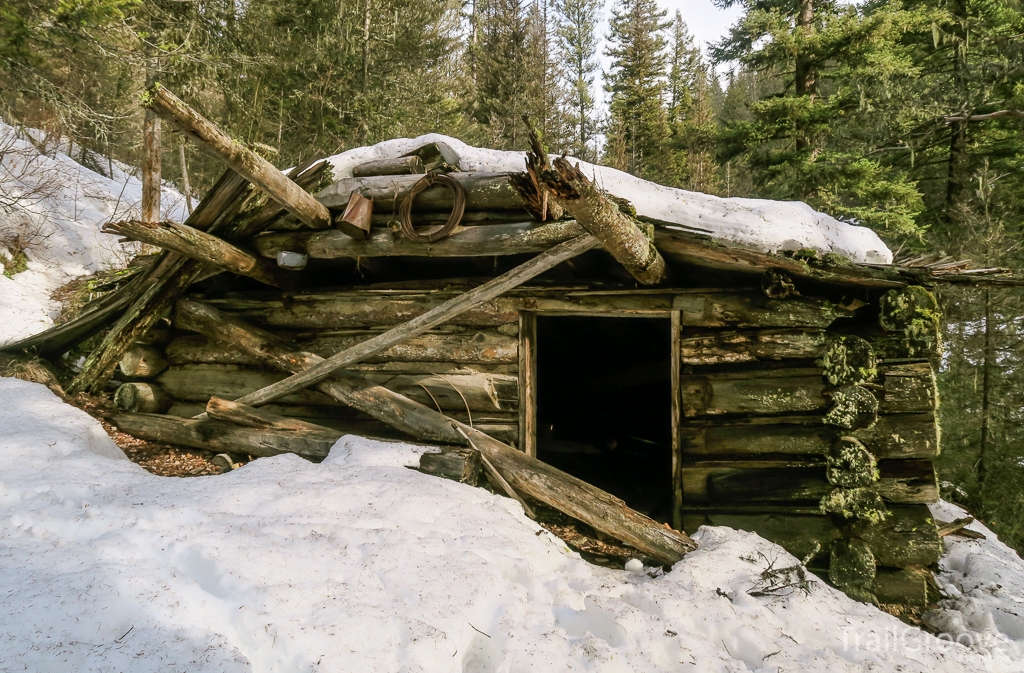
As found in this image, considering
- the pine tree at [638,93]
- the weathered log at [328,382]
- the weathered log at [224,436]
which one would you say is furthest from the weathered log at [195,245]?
the pine tree at [638,93]

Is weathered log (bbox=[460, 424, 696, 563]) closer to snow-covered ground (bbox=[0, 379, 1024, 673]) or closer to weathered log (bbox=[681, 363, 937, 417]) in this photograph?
snow-covered ground (bbox=[0, 379, 1024, 673])

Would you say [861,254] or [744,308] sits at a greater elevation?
[861,254]

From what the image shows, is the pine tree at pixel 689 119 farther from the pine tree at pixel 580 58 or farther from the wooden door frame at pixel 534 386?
the wooden door frame at pixel 534 386

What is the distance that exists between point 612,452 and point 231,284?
5.94 m

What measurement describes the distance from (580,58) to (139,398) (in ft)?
86.8

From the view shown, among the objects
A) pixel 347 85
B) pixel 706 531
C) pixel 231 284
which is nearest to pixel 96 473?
pixel 231 284

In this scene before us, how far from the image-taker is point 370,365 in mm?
5176

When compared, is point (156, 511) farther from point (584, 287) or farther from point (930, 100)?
point (930, 100)

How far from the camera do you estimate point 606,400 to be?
9.16 metres

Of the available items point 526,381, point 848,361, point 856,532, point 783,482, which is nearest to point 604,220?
point 526,381

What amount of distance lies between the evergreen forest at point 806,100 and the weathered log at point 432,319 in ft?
9.74

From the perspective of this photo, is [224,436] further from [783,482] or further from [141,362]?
[783,482]

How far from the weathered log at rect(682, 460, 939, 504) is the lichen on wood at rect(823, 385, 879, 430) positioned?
0.36m

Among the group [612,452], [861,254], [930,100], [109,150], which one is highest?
[109,150]
